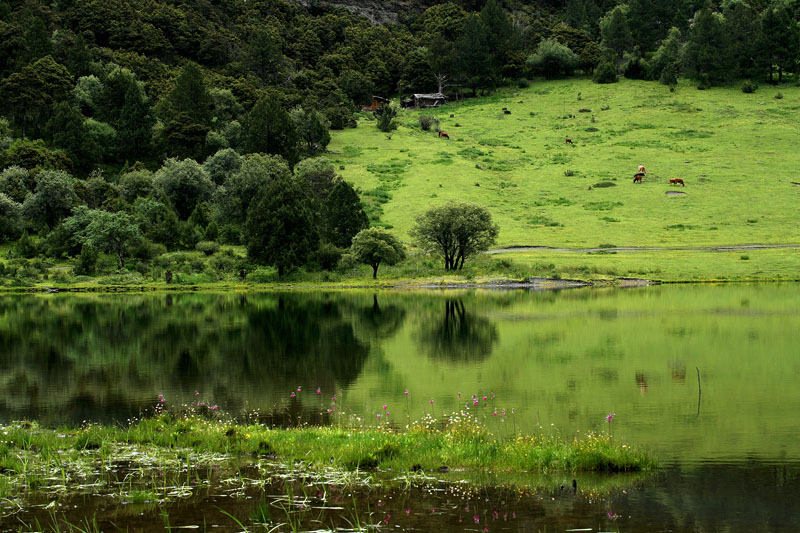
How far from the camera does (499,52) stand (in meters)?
166

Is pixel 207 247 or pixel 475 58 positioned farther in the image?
pixel 475 58

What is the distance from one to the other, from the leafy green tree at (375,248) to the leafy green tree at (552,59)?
360 feet

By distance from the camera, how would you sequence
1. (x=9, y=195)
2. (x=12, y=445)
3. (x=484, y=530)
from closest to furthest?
(x=484, y=530), (x=12, y=445), (x=9, y=195)

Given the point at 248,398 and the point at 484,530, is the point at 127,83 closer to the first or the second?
the point at 248,398

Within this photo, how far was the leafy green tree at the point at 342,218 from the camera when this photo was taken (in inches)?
2948

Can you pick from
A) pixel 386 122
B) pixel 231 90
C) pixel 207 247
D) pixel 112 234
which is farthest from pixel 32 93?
pixel 386 122

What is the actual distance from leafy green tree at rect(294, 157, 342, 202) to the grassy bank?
71.0 meters

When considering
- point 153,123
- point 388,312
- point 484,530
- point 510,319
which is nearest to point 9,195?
point 153,123

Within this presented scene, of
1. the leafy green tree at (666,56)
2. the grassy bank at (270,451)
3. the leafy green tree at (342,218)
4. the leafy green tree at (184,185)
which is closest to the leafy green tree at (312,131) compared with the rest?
the leafy green tree at (184,185)

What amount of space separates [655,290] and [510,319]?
803 inches

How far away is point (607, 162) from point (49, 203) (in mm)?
76625

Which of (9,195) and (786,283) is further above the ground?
(9,195)

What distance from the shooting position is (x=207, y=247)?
249ft

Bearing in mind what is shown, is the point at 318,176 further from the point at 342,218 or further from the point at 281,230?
the point at 281,230
